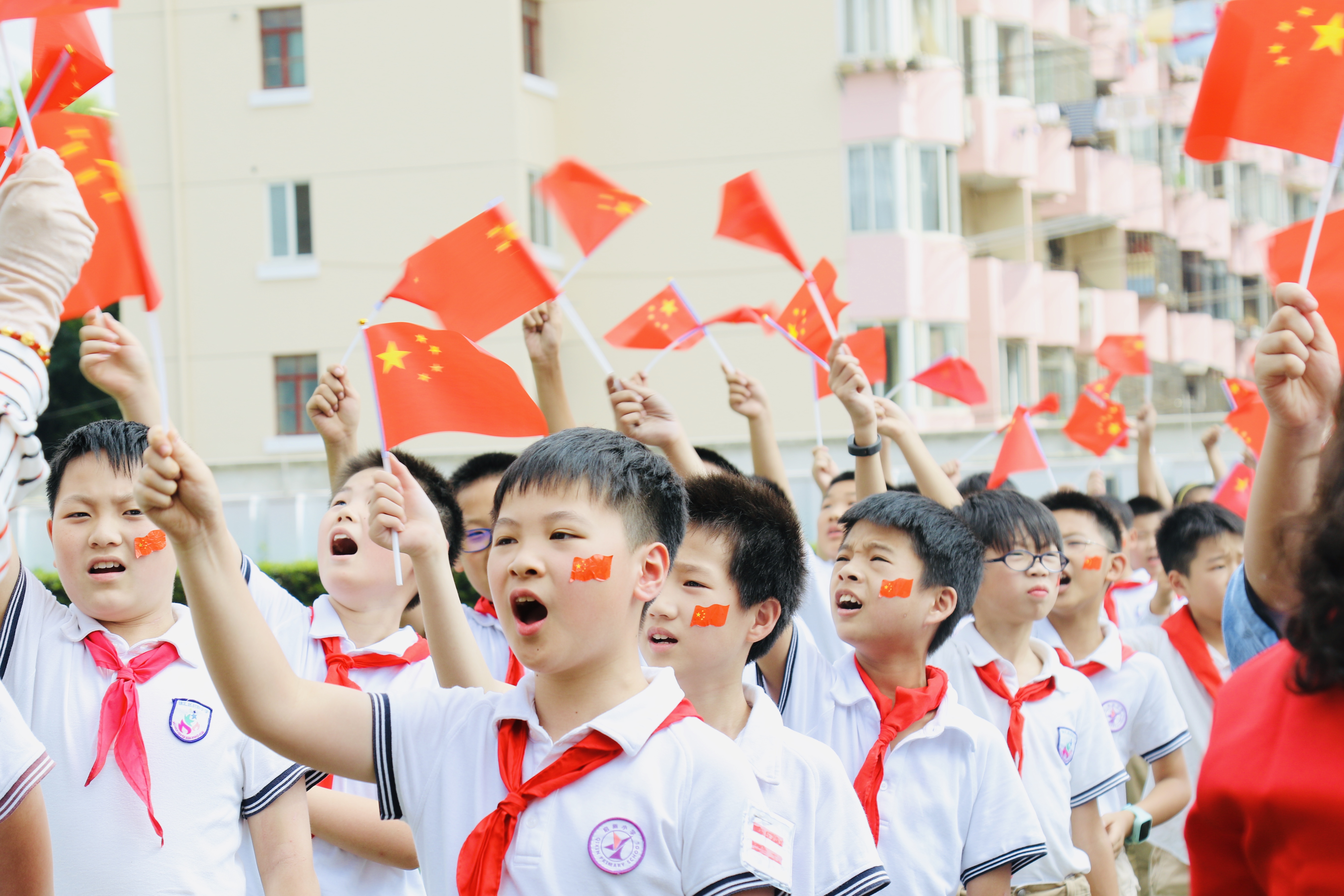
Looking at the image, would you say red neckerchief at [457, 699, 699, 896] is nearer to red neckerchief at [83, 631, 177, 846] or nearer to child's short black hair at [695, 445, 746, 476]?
red neckerchief at [83, 631, 177, 846]

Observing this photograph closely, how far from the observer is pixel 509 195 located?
17172 millimetres

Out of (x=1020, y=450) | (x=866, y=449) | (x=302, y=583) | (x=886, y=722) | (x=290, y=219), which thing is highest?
(x=290, y=219)

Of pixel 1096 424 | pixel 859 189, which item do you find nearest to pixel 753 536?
pixel 1096 424

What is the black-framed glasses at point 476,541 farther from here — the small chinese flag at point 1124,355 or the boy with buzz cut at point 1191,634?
the small chinese flag at point 1124,355

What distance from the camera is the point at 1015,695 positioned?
12.3 feet

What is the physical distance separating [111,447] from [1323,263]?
270 centimetres

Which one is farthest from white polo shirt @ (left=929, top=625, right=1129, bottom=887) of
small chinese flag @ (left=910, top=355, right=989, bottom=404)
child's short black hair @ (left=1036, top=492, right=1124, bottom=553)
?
small chinese flag @ (left=910, top=355, right=989, bottom=404)

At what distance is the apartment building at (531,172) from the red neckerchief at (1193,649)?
11.9m

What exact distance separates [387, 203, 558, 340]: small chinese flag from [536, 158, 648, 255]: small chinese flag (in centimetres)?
137

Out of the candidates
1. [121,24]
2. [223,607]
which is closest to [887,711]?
[223,607]

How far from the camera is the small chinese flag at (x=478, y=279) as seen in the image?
3736 mm

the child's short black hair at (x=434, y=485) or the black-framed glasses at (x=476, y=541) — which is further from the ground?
the child's short black hair at (x=434, y=485)

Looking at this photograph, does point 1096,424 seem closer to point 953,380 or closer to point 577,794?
point 953,380

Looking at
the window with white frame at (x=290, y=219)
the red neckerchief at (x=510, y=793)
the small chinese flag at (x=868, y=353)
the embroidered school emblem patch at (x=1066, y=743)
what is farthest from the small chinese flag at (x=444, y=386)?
the window with white frame at (x=290, y=219)
